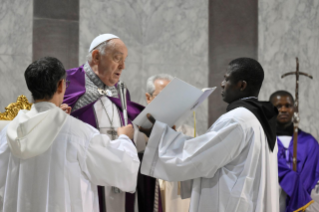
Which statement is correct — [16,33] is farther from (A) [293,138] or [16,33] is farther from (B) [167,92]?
(A) [293,138]

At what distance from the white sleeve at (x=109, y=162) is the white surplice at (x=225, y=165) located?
0.40 m

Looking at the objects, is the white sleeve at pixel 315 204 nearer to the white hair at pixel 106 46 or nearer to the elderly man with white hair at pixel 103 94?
the elderly man with white hair at pixel 103 94

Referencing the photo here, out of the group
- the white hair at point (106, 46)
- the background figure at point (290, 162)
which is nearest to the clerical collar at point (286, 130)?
the background figure at point (290, 162)

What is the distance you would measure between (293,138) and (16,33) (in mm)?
3783

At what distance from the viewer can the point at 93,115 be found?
3730mm

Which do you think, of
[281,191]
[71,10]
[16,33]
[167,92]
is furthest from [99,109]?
[281,191]

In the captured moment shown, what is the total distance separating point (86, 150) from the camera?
265cm

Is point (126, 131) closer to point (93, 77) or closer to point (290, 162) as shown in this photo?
point (93, 77)

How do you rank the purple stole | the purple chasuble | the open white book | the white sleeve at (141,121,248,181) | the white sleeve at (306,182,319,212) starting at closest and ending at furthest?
the white sleeve at (141,121,248,181), the open white book, the purple stole, the purple chasuble, the white sleeve at (306,182,319,212)

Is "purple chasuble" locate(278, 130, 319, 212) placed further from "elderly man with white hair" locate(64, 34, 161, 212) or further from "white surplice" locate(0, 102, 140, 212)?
"white surplice" locate(0, 102, 140, 212)

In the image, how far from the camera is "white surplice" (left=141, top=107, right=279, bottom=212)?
3.02m

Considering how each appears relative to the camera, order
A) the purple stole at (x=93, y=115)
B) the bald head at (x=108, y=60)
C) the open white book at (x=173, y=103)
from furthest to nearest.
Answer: the bald head at (x=108, y=60)
the purple stole at (x=93, y=115)
the open white book at (x=173, y=103)

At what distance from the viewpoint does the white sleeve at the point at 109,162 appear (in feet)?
8.74

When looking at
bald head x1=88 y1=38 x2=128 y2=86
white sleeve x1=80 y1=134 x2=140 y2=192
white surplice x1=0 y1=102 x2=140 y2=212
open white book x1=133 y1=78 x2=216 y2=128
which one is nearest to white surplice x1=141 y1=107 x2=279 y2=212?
open white book x1=133 y1=78 x2=216 y2=128
